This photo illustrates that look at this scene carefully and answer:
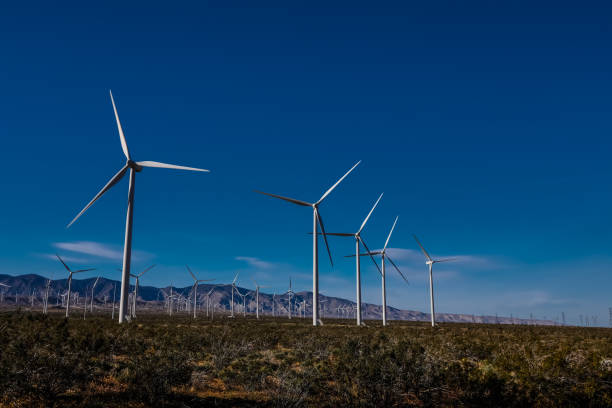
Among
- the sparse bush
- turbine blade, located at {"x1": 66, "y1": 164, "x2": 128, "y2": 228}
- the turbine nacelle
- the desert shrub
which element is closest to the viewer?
the sparse bush

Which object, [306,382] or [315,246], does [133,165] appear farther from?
[306,382]

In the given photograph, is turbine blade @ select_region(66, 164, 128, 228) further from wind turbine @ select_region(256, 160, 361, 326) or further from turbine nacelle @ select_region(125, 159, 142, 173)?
wind turbine @ select_region(256, 160, 361, 326)

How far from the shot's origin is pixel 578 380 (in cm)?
1841

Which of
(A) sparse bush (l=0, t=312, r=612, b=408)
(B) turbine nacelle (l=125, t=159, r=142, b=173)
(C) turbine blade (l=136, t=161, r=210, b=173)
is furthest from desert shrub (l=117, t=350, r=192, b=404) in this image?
(B) turbine nacelle (l=125, t=159, r=142, b=173)

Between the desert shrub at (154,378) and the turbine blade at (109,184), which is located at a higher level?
the turbine blade at (109,184)

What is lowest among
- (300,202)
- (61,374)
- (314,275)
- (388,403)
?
(388,403)

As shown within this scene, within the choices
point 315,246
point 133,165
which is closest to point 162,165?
point 133,165

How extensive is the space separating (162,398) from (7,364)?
520 cm

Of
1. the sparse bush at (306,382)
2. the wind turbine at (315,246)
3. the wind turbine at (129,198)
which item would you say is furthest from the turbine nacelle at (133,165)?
the sparse bush at (306,382)

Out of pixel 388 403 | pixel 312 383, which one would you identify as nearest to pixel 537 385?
pixel 388 403

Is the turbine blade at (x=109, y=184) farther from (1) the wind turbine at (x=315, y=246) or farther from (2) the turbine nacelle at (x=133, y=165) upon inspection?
(1) the wind turbine at (x=315, y=246)

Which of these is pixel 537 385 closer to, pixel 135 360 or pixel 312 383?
pixel 312 383

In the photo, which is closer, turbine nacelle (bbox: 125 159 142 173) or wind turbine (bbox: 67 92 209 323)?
Result: wind turbine (bbox: 67 92 209 323)

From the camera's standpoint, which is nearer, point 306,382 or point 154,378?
point 154,378
